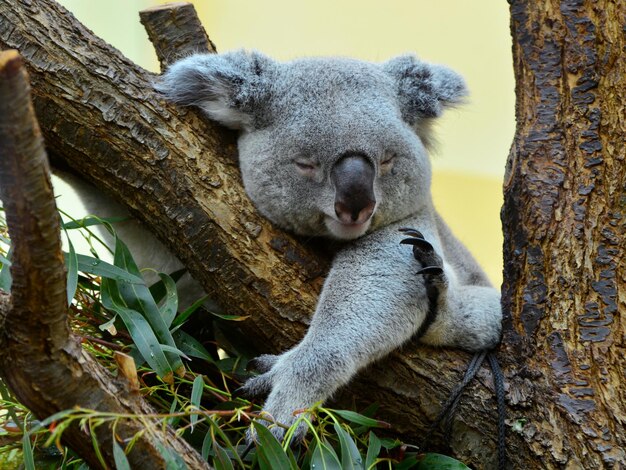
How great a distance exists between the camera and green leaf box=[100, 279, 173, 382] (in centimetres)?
195

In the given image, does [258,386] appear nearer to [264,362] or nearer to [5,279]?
[264,362]

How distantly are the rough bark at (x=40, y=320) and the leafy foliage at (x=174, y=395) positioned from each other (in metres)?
0.27

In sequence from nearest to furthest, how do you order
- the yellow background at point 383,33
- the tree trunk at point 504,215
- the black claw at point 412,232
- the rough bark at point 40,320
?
the rough bark at point 40,320 < the tree trunk at point 504,215 < the black claw at point 412,232 < the yellow background at point 383,33

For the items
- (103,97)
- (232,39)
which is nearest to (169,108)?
(103,97)

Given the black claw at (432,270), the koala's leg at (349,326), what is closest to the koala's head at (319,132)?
the koala's leg at (349,326)

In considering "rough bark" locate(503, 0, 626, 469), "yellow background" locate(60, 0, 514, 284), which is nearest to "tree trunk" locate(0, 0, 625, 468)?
"rough bark" locate(503, 0, 626, 469)

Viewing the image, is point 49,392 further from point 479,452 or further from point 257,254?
point 479,452

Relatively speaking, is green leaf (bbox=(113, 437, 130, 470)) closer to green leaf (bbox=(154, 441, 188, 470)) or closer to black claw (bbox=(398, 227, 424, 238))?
green leaf (bbox=(154, 441, 188, 470))

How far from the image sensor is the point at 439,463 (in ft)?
6.82

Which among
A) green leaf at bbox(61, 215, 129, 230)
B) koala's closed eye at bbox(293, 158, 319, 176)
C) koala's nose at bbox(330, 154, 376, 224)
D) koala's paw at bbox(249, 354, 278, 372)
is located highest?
green leaf at bbox(61, 215, 129, 230)

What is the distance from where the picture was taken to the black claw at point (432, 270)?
7.09ft

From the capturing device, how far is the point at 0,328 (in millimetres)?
1365

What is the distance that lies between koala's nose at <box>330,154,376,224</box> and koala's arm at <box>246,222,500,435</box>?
0.19 m

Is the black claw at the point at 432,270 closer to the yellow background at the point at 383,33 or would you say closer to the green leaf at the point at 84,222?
the green leaf at the point at 84,222
